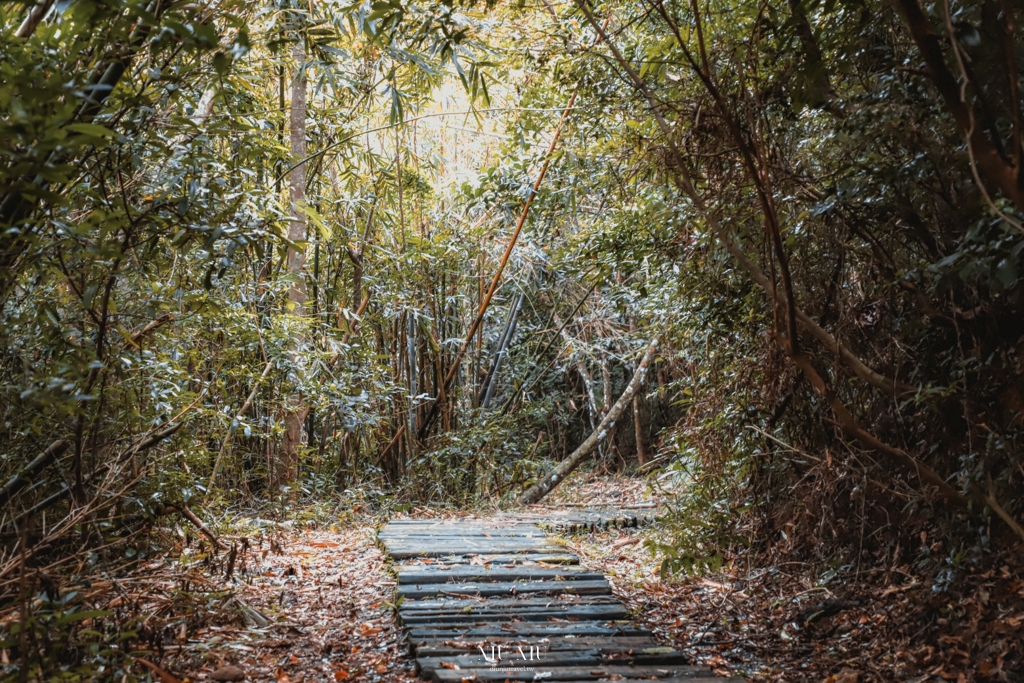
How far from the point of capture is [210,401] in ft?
15.9

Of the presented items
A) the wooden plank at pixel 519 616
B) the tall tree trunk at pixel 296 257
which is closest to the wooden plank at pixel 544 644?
the wooden plank at pixel 519 616

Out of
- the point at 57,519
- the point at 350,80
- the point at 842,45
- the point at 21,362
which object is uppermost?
the point at 350,80

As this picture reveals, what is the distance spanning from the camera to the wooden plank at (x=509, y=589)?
3.60 metres

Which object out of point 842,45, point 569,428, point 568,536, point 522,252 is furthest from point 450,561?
point 569,428

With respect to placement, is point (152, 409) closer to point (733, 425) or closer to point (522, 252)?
point (733, 425)

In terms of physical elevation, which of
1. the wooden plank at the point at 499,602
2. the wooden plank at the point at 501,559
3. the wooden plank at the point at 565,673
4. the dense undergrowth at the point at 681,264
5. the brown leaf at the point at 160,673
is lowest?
the wooden plank at the point at 565,673

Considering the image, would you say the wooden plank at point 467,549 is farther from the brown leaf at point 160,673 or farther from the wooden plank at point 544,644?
the brown leaf at point 160,673

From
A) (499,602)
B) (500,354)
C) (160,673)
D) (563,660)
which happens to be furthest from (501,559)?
(500,354)

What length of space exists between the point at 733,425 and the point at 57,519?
290 cm

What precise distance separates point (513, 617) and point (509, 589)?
0.37 meters

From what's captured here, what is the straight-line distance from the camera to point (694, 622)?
3.46 m

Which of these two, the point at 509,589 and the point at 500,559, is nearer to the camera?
the point at 509,589

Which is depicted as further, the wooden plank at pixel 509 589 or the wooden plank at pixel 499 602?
the wooden plank at pixel 509 589

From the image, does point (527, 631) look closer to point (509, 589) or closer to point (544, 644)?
point (544, 644)
